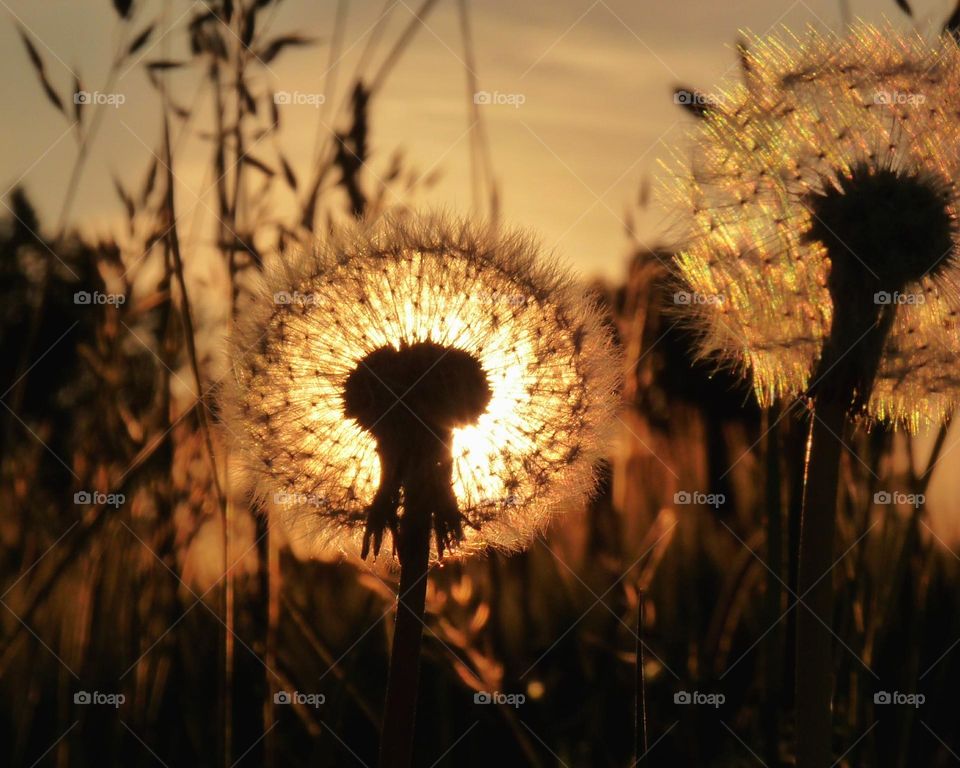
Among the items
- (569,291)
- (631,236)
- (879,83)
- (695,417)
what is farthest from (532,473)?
(695,417)

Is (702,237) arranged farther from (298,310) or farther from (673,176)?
(298,310)
